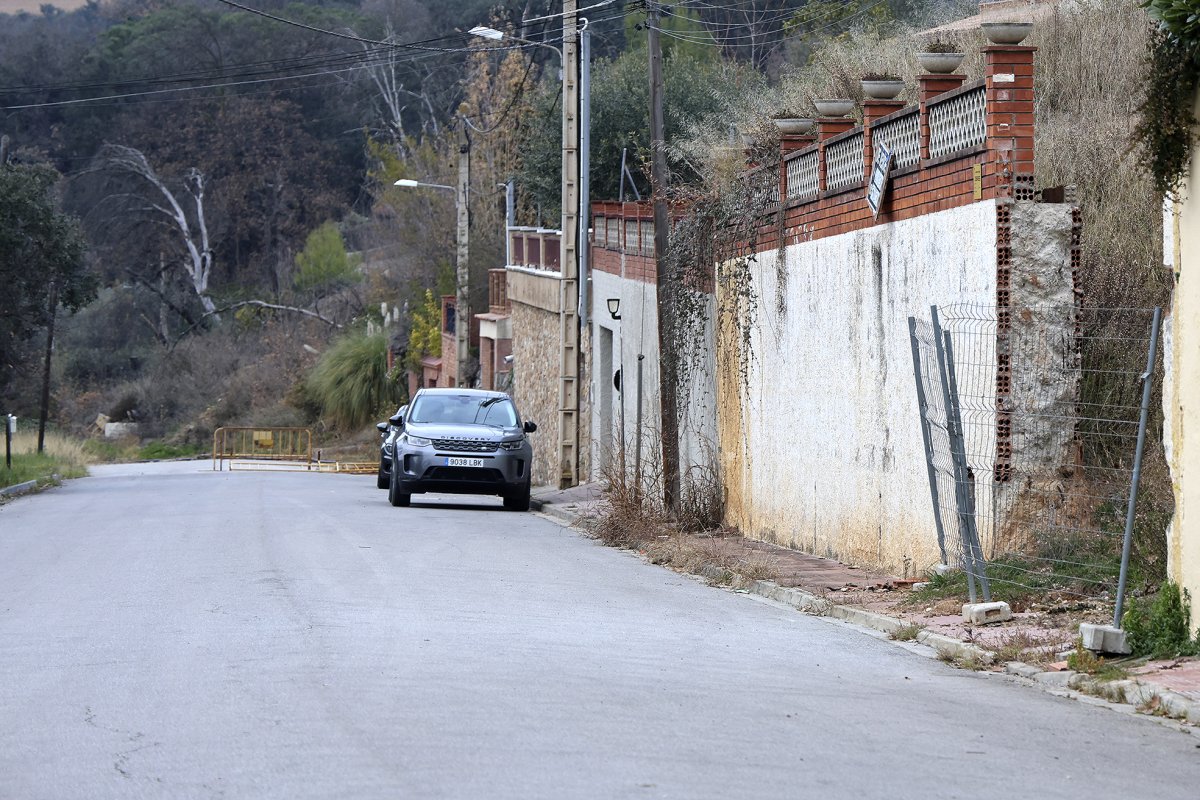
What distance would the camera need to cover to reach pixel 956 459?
38.2 ft

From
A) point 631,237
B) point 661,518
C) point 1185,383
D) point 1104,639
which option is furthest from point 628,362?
point 1104,639

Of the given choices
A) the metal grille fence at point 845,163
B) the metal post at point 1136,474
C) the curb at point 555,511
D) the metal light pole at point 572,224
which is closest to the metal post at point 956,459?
the metal post at point 1136,474

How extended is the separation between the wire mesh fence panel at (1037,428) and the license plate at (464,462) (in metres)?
11.5

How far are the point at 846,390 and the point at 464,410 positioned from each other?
33.3 feet

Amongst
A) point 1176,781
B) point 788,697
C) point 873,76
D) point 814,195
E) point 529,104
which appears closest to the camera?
point 1176,781

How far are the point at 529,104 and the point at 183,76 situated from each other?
22.8 m

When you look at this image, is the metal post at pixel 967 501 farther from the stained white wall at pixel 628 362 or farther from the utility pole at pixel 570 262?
the utility pole at pixel 570 262

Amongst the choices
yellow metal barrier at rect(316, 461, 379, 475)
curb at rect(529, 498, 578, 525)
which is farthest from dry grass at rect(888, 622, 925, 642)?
yellow metal barrier at rect(316, 461, 379, 475)

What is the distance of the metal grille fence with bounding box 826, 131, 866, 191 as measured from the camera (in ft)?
49.5

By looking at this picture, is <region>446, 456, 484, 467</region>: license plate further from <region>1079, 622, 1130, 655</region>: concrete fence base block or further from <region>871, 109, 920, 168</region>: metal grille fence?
<region>1079, 622, 1130, 655</region>: concrete fence base block

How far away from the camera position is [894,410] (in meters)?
14.0

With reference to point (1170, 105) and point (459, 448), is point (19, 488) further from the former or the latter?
point (1170, 105)

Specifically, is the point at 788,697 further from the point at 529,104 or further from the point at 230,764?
the point at 529,104

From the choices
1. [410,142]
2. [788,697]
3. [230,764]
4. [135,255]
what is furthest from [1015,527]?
[135,255]
